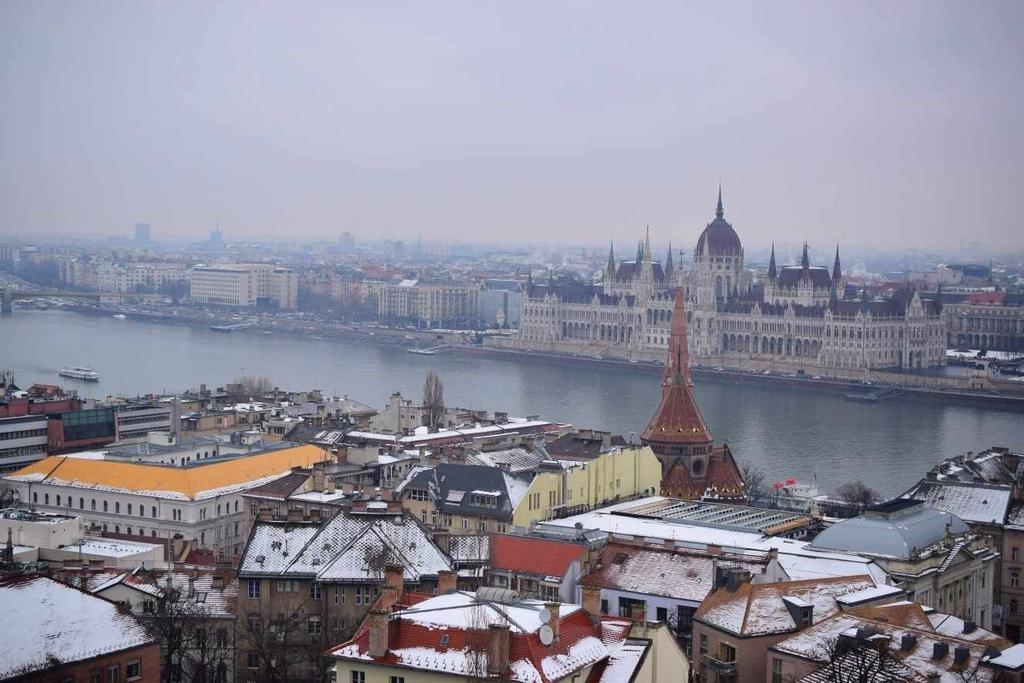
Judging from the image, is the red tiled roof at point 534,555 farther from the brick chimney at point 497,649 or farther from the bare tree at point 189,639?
the brick chimney at point 497,649

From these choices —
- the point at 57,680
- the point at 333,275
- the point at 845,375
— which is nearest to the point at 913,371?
the point at 845,375

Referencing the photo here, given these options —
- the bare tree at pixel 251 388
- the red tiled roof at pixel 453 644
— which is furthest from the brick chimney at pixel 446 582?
the bare tree at pixel 251 388

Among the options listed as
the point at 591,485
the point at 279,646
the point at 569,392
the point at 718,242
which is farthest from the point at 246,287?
the point at 279,646

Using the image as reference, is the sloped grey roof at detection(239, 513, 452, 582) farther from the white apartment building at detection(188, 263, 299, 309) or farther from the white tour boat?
the white apartment building at detection(188, 263, 299, 309)

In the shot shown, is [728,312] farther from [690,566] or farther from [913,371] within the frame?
[690,566]

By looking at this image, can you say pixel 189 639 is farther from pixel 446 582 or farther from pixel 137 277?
pixel 137 277

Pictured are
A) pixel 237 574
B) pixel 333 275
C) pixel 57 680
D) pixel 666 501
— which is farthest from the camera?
pixel 333 275
